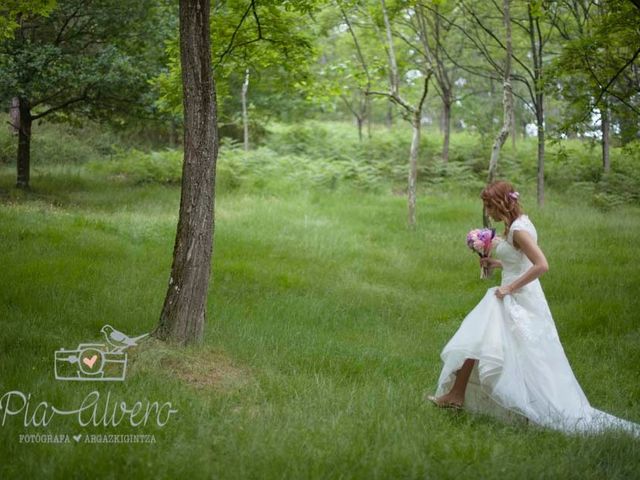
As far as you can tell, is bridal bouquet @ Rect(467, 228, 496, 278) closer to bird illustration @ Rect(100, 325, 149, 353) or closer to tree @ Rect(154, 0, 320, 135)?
bird illustration @ Rect(100, 325, 149, 353)

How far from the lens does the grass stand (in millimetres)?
4371

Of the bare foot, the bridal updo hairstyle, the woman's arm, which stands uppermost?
the bridal updo hairstyle

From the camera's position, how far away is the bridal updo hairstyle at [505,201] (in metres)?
5.75

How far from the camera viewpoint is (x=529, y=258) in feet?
18.4

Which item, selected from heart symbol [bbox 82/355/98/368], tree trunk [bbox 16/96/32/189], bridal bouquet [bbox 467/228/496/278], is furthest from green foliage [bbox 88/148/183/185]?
bridal bouquet [bbox 467/228/496/278]

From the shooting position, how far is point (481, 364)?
214 inches

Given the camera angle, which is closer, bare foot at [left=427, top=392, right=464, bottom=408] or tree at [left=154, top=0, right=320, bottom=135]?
bare foot at [left=427, top=392, right=464, bottom=408]

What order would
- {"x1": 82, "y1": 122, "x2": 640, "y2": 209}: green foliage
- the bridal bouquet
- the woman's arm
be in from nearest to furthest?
the woman's arm, the bridal bouquet, {"x1": 82, "y1": 122, "x2": 640, "y2": 209}: green foliage

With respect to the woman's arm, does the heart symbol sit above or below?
below

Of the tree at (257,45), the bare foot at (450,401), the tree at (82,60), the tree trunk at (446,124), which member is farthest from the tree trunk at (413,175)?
the bare foot at (450,401)

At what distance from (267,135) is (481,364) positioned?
89.1 ft

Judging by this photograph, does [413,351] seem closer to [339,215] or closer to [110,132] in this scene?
[339,215]

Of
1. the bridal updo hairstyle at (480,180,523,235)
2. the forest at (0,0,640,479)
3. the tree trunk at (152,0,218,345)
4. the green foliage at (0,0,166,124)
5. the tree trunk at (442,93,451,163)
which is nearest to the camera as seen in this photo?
the forest at (0,0,640,479)
